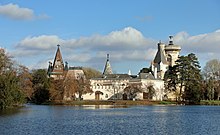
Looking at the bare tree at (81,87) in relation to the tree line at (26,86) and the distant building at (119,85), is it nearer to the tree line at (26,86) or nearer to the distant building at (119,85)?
the tree line at (26,86)

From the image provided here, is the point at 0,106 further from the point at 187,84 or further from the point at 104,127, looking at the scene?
the point at 187,84

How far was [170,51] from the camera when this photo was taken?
124312 mm

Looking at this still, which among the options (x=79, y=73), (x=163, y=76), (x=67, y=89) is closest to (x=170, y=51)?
(x=163, y=76)

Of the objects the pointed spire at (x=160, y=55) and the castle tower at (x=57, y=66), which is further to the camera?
the pointed spire at (x=160, y=55)

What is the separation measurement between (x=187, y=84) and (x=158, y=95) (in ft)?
41.8

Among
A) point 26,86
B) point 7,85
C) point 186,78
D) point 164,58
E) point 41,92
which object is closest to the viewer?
point 7,85

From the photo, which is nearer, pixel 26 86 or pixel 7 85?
pixel 7 85

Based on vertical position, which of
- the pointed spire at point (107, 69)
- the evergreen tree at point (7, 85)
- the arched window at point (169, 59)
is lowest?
the evergreen tree at point (7, 85)

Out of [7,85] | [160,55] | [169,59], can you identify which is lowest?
[7,85]

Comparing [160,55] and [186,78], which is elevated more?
[160,55]

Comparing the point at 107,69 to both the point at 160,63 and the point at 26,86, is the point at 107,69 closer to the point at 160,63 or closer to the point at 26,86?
the point at 160,63

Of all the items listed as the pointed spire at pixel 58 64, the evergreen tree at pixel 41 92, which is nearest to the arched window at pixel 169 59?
the pointed spire at pixel 58 64

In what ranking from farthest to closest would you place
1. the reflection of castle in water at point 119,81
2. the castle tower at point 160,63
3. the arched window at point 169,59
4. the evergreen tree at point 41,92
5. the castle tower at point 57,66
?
the arched window at point 169,59
the castle tower at point 160,63
the castle tower at point 57,66
the reflection of castle in water at point 119,81
the evergreen tree at point 41,92

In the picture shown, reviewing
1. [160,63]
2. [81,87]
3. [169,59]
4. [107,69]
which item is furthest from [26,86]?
[169,59]
